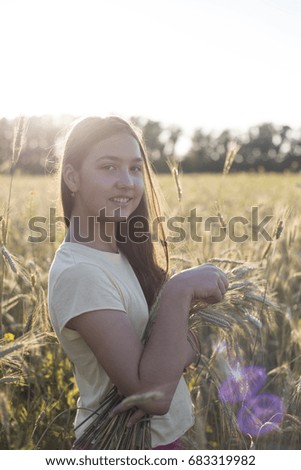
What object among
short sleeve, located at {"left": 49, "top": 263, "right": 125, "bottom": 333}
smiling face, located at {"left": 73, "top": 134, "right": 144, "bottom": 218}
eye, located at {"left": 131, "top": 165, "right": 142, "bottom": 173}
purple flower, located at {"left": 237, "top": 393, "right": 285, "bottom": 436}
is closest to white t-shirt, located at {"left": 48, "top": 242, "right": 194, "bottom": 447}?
short sleeve, located at {"left": 49, "top": 263, "right": 125, "bottom": 333}

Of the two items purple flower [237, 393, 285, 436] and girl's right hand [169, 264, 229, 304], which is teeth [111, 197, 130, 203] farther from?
purple flower [237, 393, 285, 436]

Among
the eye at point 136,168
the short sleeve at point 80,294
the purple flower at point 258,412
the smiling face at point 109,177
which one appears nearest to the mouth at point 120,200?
the smiling face at point 109,177

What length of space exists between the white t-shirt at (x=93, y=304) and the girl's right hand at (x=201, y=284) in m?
0.16

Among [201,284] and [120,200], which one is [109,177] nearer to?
[120,200]

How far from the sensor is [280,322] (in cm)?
342

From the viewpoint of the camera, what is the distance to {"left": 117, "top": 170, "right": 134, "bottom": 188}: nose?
1665mm

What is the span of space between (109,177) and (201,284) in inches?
15.8

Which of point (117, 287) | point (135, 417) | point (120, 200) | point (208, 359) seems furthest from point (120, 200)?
point (208, 359)

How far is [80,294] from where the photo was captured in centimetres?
150

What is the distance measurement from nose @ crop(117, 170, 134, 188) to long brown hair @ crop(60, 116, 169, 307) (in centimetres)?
12
